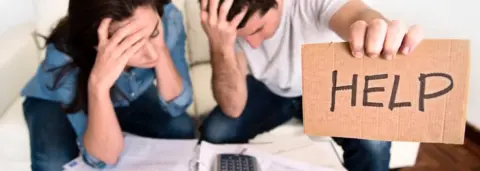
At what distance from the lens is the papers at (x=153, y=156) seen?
1053mm

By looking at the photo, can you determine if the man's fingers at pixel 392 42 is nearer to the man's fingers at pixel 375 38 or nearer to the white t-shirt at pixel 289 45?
the man's fingers at pixel 375 38

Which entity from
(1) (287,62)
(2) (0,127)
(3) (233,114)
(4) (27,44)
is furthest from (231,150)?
(4) (27,44)

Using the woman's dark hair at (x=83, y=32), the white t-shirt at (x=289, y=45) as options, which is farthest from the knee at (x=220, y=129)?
the woman's dark hair at (x=83, y=32)

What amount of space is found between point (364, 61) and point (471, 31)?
1040 millimetres

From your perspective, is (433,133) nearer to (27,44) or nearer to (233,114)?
(233,114)

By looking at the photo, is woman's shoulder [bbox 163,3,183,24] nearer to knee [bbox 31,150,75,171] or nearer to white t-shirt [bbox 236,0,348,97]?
white t-shirt [bbox 236,0,348,97]

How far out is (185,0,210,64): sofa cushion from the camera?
137 cm

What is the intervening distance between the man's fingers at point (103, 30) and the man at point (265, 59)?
0.17m

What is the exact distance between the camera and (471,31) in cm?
153

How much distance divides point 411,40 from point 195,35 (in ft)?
2.79

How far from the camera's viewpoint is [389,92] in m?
0.65

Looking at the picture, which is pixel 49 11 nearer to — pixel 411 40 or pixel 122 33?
pixel 122 33

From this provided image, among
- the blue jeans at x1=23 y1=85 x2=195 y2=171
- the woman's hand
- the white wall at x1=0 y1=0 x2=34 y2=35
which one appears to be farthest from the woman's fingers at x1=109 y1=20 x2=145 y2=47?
the white wall at x1=0 y1=0 x2=34 y2=35

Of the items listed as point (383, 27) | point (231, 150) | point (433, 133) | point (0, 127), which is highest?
point (383, 27)
